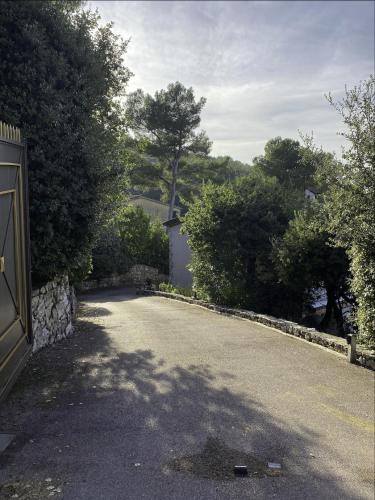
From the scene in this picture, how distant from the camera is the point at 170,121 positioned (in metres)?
40.3

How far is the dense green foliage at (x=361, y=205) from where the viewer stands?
28.5 ft

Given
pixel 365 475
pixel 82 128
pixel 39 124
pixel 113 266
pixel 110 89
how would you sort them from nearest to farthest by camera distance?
pixel 365 475 → pixel 39 124 → pixel 82 128 → pixel 110 89 → pixel 113 266

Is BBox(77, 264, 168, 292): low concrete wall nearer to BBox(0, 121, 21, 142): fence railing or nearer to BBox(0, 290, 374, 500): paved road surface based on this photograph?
BBox(0, 290, 374, 500): paved road surface

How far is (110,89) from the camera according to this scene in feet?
44.2

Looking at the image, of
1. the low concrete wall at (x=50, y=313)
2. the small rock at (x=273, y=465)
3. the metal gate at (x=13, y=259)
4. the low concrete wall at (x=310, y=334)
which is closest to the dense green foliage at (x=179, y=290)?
the low concrete wall at (x=310, y=334)

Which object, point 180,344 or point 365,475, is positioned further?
point 180,344

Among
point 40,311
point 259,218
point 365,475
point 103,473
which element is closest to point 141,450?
point 103,473

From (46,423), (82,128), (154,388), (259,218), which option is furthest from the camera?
(259,218)

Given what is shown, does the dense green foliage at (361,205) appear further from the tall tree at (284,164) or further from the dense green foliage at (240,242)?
the tall tree at (284,164)

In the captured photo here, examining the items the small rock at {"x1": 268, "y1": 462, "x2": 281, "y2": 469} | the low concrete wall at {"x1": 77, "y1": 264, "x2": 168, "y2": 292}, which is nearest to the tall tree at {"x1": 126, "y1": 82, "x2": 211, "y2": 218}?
the low concrete wall at {"x1": 77, "y1": 264, "x2": 168, "y2": 292}

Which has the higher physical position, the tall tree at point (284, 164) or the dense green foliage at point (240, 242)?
the tall tree at point (284, 164)

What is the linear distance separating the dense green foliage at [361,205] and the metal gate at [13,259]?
7163 mm

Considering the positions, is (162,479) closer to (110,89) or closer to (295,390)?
(295,390)

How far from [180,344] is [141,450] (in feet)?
17.7
